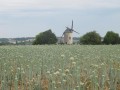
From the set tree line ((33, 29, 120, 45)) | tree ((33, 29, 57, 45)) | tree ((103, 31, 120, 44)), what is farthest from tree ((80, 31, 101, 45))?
tree ((33, 29, 57, 45))

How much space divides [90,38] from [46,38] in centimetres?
1180

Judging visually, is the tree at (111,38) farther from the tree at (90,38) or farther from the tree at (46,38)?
the tree at (46,38)

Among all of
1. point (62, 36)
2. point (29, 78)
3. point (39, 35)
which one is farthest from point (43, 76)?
point (62, 36)

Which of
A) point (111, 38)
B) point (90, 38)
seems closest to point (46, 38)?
point (90, 38)

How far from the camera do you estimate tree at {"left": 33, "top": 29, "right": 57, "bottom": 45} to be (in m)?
77.6

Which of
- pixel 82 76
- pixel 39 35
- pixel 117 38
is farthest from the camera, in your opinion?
pixel 39 35

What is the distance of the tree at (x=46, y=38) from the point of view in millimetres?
77625

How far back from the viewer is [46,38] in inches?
3159

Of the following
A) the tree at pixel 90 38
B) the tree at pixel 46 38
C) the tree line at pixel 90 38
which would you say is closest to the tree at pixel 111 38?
the tree line at pixel 90 38

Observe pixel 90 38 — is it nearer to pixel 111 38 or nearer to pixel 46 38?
pixel 111 38

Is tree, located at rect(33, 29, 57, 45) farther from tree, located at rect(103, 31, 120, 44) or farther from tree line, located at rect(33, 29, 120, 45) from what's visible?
tree, located at rect(103, 31, 120, 44)

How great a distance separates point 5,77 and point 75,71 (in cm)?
263

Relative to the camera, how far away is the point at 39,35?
268 ft

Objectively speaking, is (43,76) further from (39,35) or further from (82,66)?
(39,35)
